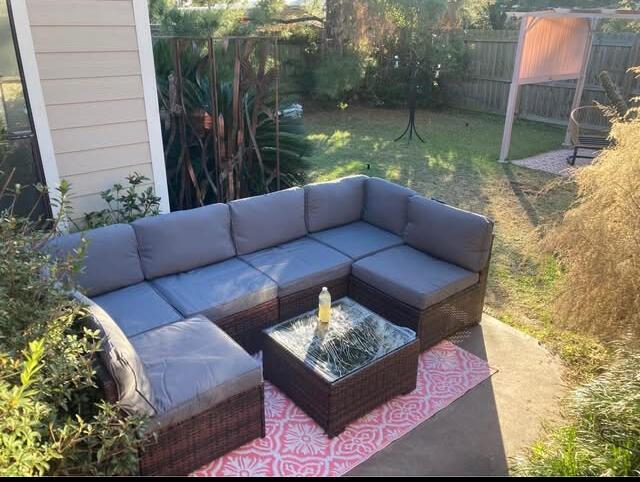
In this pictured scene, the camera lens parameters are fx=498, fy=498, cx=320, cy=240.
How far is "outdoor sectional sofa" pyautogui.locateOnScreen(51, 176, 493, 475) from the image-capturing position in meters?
2.52

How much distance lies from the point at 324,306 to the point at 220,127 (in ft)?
8.13

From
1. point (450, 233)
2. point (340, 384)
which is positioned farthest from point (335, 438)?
point (450, 233)

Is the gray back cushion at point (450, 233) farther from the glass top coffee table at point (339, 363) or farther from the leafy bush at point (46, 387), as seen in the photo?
the leafy bush at point (46, 387)

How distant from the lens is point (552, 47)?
829cm

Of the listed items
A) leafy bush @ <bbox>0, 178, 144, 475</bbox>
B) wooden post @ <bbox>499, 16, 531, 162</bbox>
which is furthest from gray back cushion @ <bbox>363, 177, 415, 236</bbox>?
wooden post @ <bbox>499, 16, 531, 162</bbox>

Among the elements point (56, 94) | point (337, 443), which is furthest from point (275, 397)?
point (56, 94)

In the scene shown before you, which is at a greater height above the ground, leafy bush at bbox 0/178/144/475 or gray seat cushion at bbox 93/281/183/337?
leafy bush at bbox 0/178/144/475

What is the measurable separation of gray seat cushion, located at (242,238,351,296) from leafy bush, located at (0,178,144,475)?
1552mm

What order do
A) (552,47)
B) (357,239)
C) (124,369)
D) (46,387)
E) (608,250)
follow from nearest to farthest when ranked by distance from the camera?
(46,387) → (124,369) → (608,250) → (357,239) → (552,47)

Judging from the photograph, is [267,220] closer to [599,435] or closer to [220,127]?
[220,127]

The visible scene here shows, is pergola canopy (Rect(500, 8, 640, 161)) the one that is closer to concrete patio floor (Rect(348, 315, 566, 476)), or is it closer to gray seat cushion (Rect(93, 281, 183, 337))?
concrete patio floor (Rect(348, 315, 566, 476))

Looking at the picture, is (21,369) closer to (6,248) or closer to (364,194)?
(6,248)

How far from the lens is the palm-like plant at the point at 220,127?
4.85 m

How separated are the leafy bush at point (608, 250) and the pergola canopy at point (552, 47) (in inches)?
180
